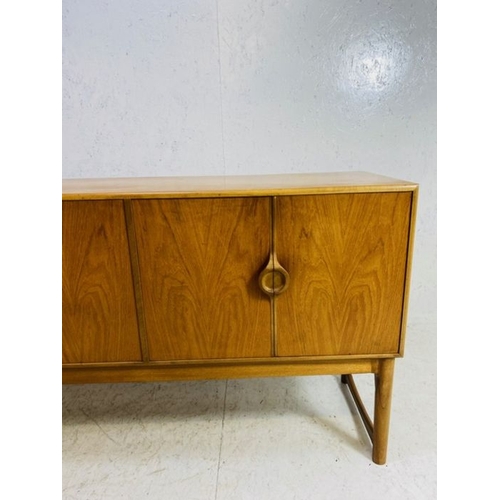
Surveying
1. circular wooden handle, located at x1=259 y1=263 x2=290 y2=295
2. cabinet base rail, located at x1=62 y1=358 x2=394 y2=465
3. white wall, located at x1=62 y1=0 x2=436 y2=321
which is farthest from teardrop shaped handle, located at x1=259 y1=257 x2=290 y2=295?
white wall, located at x1=62 y1=0 x2=436 y2=321

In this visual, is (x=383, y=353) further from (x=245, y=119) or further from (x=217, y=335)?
(x=245, y=119)

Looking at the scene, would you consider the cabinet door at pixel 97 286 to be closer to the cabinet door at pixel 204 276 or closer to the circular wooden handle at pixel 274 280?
the cabinet door at pixel 204 276

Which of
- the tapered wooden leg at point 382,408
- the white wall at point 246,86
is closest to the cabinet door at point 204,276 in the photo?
the tapered wooden leg at point 382,408

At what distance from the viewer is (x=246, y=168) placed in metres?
1.64

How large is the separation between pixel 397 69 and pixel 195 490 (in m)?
1.68

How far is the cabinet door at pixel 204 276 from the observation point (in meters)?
0.91

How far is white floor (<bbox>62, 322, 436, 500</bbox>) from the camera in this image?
1.03 meters

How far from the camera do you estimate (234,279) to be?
95 centimetres

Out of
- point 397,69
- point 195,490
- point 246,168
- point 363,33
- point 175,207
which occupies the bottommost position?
point 195,490

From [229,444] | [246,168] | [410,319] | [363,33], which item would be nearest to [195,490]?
[229,444]

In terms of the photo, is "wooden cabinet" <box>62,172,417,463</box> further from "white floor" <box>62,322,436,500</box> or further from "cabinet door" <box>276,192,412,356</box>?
"white floor" <box>62,322,436,500</box>

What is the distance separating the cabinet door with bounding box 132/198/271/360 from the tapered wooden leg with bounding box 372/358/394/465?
33 centimetres

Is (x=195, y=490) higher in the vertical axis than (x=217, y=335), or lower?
lower

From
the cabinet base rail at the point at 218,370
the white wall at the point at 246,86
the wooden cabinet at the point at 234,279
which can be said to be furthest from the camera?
the white wall at the point at 246,86
